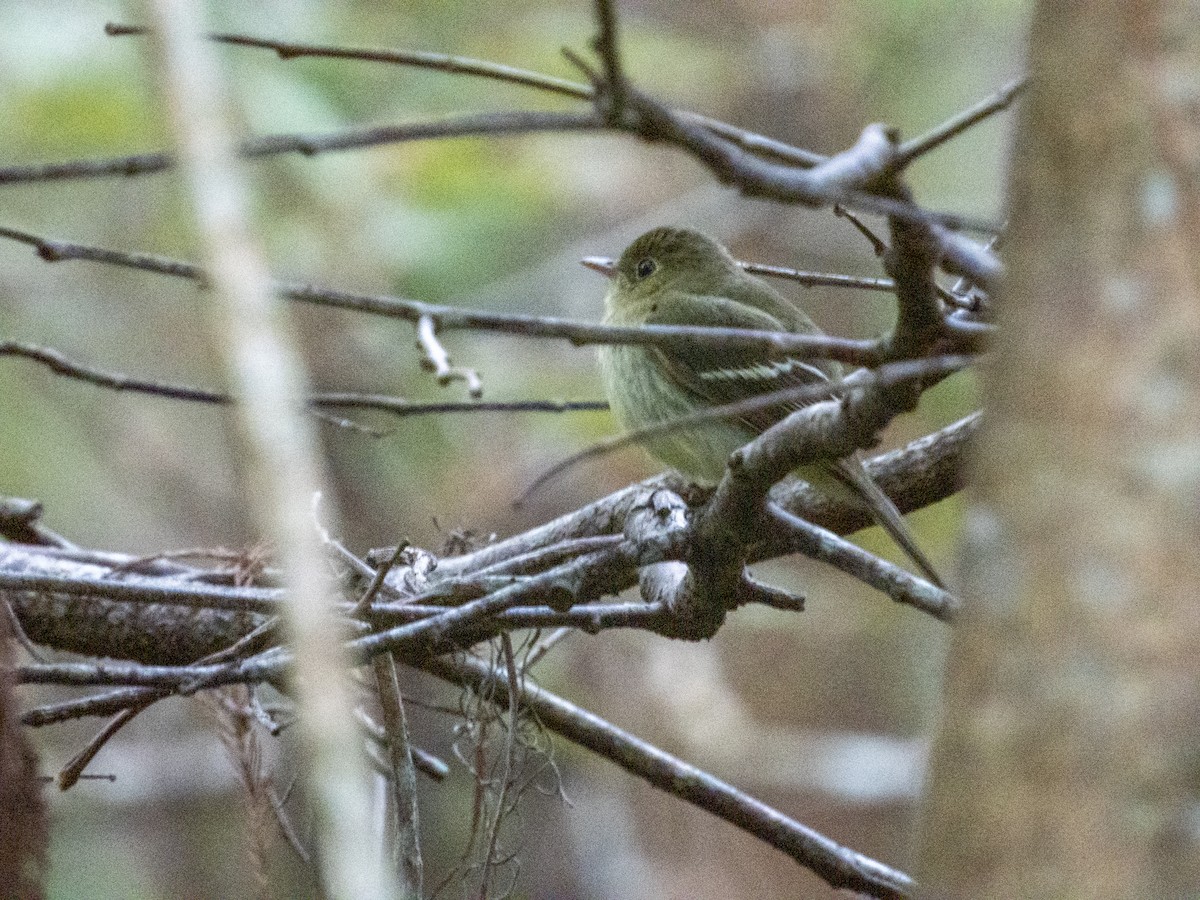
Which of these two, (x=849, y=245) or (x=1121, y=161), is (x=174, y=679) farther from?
(x=849, y=245)

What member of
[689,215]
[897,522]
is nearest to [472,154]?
[689,215]

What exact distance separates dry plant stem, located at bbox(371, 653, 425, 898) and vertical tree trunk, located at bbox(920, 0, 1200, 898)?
4.60 ft

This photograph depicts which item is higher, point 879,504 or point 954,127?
point 879,504

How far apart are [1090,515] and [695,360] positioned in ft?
11.9

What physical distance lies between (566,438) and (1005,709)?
556cm

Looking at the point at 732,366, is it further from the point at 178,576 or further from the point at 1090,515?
the point at 1090,515

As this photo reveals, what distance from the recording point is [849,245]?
28.2 ft

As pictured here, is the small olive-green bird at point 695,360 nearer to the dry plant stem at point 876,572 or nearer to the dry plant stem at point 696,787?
the dry plant stem at point 696,787

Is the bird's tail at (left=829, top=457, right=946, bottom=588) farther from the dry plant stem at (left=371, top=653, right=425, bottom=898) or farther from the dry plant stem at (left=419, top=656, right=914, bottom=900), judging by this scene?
the dry plant stem at (left=371, top=653, right=425, bottom=898)

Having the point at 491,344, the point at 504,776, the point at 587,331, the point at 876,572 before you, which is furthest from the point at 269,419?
the point at 491,344

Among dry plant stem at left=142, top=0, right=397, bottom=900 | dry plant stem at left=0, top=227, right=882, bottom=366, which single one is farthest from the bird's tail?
dry plant stem at left=142, top=0, right=397, bottom=900

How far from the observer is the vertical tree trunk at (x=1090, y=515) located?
1.44m

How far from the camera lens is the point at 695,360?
5.12 m

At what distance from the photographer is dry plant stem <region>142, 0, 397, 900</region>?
3.73ft
